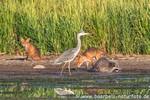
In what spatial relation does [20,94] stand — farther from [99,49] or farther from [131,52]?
[131,52]

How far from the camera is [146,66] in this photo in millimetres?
14430

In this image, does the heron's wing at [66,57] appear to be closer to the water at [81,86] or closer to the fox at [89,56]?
the water at [81,86]

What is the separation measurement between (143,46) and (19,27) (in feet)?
9.40

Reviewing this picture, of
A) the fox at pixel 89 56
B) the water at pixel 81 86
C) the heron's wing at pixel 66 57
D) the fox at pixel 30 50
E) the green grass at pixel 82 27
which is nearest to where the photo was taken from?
the water at pixel 81 86

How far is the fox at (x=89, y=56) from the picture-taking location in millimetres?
14638

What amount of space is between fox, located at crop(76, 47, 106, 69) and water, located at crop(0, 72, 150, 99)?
5.79 ft

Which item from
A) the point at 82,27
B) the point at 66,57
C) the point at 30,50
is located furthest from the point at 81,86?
the point at 82,27

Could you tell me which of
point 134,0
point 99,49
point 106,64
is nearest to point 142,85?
point 106,64

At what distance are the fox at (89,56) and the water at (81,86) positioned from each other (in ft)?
5.79

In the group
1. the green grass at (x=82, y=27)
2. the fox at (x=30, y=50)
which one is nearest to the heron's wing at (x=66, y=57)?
the fox at (x=30, y=50)

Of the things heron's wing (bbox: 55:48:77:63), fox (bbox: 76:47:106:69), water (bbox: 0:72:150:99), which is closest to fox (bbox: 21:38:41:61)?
fox (bbox: 76:47:106:69)

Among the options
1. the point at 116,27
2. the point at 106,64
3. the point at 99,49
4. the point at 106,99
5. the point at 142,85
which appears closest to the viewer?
the point at 106,99

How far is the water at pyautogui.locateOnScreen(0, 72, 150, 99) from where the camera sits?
34.2ft

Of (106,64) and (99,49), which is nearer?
(106,64)
